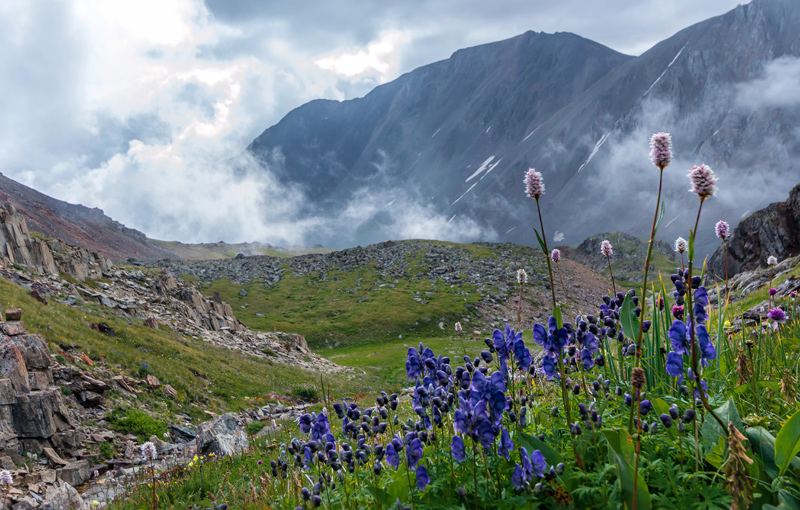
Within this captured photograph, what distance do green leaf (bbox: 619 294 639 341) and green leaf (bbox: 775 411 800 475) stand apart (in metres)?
2.44

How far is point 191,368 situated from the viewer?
23.9m

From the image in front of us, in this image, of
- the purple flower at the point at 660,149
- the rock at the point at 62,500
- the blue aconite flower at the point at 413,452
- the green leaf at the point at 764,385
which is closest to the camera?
the purple flower at the point at 660,149

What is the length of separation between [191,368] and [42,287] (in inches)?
541

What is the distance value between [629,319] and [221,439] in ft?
34.5

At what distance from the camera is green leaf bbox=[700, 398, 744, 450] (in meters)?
3.39

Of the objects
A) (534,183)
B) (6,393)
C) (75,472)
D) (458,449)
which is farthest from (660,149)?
(6,393)

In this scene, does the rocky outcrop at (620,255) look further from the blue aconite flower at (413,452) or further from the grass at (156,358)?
the blue aconite flower at (413,452)

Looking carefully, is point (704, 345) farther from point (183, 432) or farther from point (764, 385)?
point (183, 432)

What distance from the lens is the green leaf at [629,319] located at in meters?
5.49

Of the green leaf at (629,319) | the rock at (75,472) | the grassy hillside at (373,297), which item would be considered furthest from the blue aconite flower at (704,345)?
the grassy hillside at (373,297)

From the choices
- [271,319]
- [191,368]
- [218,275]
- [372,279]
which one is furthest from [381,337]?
[218,275]

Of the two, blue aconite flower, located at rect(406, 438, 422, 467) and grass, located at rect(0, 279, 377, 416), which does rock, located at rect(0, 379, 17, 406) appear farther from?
blue aconite flower, located at rect(406, 438, 422, 467)

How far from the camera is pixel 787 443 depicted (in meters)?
2.98

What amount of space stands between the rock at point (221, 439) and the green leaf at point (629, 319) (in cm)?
906
